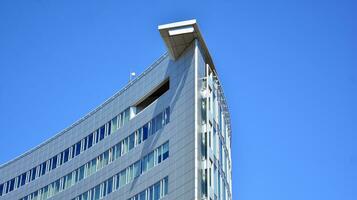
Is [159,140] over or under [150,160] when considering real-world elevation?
over

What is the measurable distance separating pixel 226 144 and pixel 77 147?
18.4 meters

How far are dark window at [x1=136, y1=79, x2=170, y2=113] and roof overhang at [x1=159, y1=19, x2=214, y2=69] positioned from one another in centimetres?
421

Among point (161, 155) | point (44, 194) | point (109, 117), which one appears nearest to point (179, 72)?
point (161, 155)

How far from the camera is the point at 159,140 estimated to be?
5719cm

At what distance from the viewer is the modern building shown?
53219 millimetres

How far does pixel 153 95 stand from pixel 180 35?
9.96 meters

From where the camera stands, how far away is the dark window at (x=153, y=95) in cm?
6084

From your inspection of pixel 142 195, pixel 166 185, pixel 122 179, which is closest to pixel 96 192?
pixel 122 179

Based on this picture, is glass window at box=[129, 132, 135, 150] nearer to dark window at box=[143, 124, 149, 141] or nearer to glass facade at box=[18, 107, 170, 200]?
glass facade at box=[18, 107, 170, 200]

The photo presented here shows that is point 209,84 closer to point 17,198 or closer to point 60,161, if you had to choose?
point 60,161

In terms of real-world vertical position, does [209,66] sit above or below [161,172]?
above

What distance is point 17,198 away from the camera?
78.6m

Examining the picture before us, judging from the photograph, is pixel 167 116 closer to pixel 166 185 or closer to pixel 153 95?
pixel 153 95

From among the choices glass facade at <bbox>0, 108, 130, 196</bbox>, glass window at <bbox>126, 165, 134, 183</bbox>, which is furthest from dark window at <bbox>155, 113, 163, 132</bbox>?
glass facade at <bbox>0, 108, 130, 196</bbox>
